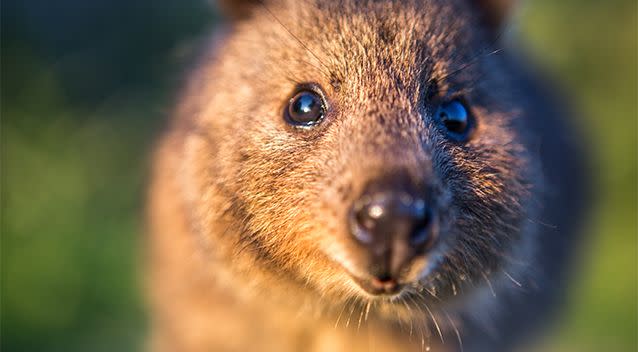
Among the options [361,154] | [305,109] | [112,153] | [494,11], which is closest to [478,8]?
[494,11]

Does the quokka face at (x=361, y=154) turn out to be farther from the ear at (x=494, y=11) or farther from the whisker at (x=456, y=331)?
the whisker at (x=456, y=331)

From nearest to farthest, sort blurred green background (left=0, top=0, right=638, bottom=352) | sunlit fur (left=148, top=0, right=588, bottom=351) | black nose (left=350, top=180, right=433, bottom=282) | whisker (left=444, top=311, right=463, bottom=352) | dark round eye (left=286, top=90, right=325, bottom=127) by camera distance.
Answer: black nose (left=350, top=180, right=433, bottom=282)
sunlit fur (left=148, top=0, right=588, bottom=351)
dark round eye (left=286, top=90, right=325, bottom=127)
whisker (left=444, top=311, right=463, bottom=352)
blurred green background (left=0, top=0, right=638, bottom=352)

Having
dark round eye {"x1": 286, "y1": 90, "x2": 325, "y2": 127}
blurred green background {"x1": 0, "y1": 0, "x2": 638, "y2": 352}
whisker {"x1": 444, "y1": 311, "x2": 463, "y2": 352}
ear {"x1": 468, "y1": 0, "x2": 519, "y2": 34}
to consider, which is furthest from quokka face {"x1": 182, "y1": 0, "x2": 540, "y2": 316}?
blurred green background {"x1": 0, "y1": 0, "x2": 638, "y2": 352}

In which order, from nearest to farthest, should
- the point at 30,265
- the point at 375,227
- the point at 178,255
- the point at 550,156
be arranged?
the point at 375,227, the point at 178,255, the point at 550,156, the point at 30,265

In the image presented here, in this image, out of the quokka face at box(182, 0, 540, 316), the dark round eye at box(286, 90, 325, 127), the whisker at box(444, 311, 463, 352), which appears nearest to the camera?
the quokka face at box(182, 0, 540, 316)

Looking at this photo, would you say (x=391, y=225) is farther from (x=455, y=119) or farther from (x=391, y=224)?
(x=455, y=119)

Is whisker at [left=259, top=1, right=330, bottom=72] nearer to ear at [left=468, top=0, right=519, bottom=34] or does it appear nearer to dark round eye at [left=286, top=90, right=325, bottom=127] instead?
dark round eye at [left=286, top=90, right=325, bottom=127]

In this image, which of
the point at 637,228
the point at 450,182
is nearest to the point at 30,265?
the point at 450,182

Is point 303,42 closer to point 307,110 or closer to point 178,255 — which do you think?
point 307,110
